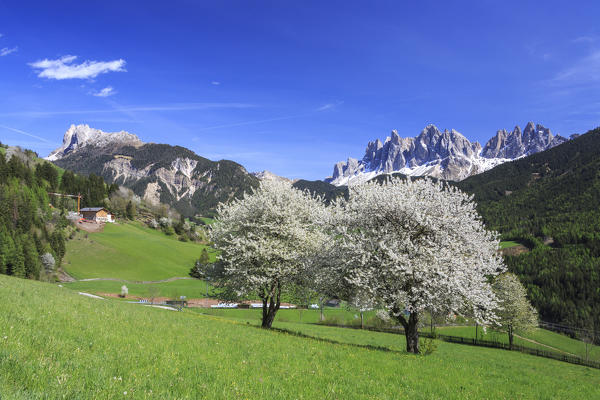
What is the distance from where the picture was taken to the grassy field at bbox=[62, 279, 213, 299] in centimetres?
9800

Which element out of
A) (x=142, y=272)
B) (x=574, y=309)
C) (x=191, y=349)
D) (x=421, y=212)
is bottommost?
(x=574, y=309)

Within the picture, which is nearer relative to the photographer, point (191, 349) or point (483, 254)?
point (191, 349)

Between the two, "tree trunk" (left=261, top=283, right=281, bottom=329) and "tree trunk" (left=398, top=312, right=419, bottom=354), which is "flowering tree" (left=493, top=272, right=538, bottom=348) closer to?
"tree trunk" (left=398, top=312, right=419, bottom=354)

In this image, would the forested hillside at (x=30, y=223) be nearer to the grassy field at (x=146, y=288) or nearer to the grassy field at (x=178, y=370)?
the grassy field at (x=146, y=288)

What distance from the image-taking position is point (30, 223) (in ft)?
417

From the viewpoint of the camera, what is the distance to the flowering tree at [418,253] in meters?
22.1

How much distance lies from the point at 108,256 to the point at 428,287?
137773 millimetres

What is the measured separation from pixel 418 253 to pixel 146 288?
107693mm

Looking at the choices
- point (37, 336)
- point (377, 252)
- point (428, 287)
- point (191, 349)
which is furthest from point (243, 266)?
point (37, 336)

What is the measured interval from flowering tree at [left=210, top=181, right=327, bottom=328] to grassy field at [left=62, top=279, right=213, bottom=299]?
7113 centimetres

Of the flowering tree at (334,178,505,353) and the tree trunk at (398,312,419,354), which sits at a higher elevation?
the flowering tree at (334,178,505,353)

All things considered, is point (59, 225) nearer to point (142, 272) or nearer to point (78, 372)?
point (142, 272)

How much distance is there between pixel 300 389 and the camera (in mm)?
8609

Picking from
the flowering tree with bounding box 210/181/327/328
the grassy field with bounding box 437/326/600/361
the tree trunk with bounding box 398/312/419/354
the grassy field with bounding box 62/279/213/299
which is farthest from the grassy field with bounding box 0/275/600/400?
the grassy field with bounding box 437/326/600/361
